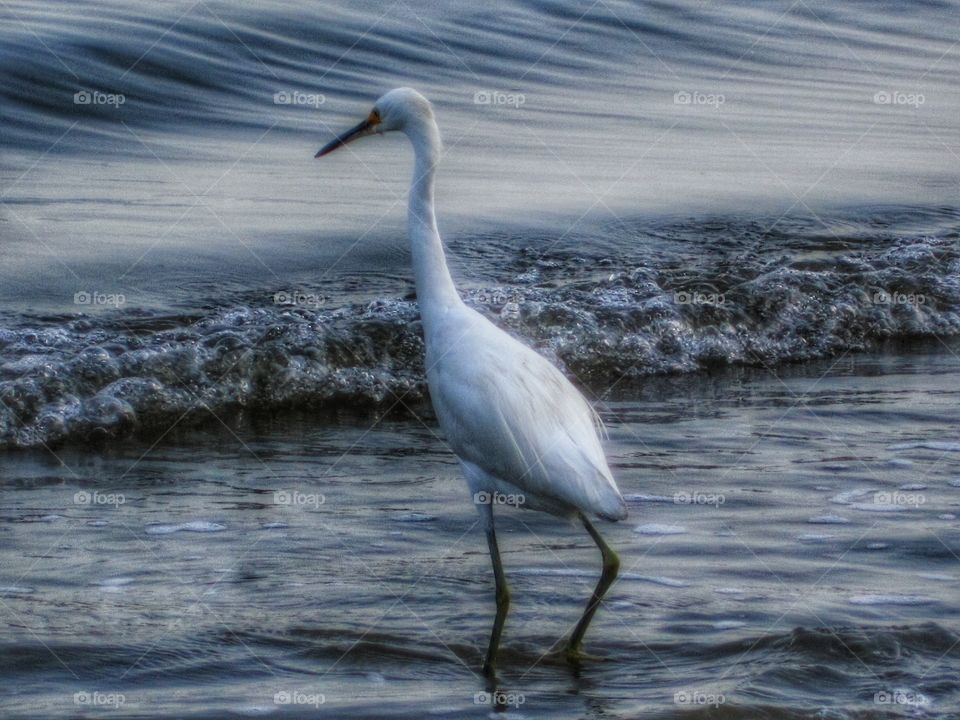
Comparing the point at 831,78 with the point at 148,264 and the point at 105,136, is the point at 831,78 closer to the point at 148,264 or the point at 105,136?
the point at 105,136

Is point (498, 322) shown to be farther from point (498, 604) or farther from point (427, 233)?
point (498, 604)

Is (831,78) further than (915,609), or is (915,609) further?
(831,78)

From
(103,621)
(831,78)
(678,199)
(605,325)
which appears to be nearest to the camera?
(103,621)

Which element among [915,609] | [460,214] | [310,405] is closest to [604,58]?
[460,214]

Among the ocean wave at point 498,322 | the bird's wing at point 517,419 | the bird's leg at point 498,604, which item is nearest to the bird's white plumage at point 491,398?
the bird's wing at point 517,419

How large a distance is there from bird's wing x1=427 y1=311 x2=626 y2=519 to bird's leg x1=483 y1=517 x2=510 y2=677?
0.27m

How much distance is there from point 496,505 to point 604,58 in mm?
11931

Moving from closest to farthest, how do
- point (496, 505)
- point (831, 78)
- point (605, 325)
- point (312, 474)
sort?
point (496, 505) < point (312, 474) < point (605, 325) < point (831, 78)

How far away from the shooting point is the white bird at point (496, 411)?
4.74 metres

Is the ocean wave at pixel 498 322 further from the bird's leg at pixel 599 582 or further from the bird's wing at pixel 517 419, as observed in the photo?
the bird's leg at pixel 599 582

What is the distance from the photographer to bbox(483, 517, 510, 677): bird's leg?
4.70m

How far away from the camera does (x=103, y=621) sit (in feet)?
15.9

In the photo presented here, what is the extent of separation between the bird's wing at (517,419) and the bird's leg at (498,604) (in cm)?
27

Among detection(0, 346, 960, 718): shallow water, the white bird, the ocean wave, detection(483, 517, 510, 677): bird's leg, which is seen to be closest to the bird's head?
the white bird
